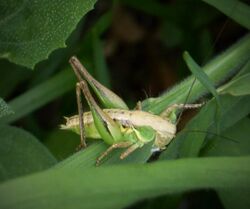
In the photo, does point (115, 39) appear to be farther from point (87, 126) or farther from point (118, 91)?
point (87, 126)

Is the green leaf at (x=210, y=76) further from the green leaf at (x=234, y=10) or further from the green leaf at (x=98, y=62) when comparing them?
the green leaf at (x=98, y=62)

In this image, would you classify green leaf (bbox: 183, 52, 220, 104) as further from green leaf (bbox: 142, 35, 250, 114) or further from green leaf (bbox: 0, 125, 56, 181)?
green leaf (bbox: 0, 125, 56, 181)

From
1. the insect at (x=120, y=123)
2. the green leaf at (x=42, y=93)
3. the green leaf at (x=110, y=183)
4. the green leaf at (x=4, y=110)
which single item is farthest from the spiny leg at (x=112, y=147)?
the green leaf at (x=42, y=93)

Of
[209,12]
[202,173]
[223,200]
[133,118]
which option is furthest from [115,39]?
[202,173]

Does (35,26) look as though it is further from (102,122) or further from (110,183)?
(110,183)

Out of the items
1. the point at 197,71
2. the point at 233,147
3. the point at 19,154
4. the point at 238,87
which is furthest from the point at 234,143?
the point at 19,154

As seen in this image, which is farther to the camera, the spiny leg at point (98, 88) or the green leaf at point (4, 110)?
the spiny leg at point (98, 88)
